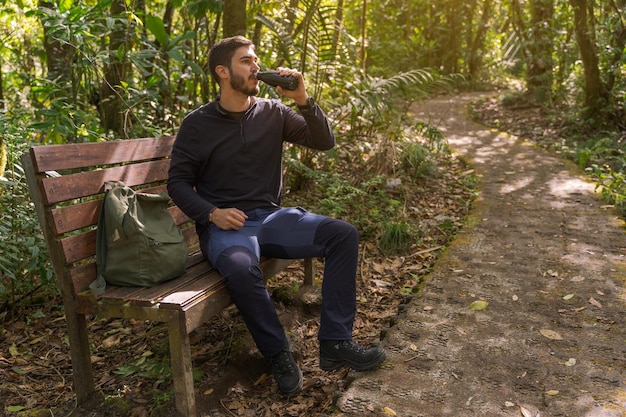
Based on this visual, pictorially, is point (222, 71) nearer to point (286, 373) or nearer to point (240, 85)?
point (240, 85)

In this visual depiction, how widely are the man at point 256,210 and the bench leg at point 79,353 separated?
29.1 inches

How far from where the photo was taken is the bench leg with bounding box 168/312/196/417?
2658mm

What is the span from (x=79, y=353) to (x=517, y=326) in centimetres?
245

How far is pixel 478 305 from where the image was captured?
3.79 meters

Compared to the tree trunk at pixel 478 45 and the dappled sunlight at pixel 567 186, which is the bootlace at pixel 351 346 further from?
the tree trunk at pixel 478 45

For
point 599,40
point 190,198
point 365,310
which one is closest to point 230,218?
point 190,198

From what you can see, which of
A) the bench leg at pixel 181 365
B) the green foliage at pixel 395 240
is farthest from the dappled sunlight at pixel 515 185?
the bench leg at pixel 181 365

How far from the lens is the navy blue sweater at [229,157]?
338cm

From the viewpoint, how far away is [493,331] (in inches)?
135

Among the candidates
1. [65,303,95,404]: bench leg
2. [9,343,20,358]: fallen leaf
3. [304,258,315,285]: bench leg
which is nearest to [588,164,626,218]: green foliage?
[304,258,315,285]: bench leg

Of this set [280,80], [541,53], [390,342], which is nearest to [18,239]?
[280,80]

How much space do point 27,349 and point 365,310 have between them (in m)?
2.19

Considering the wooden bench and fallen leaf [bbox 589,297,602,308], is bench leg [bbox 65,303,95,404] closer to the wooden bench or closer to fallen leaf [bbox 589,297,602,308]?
the wooden bench

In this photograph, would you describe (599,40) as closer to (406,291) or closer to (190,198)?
(406,291)
